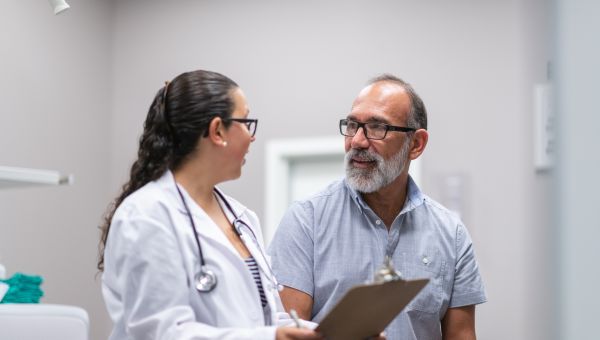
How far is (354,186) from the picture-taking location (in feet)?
6.16

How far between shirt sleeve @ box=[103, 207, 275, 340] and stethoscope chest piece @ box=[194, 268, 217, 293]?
2cm

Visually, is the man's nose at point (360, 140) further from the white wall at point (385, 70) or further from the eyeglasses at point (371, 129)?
the white wall at point (385, 70)

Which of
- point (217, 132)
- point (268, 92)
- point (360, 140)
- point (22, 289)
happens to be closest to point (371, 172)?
point (360, 140)

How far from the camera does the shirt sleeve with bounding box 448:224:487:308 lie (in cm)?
183

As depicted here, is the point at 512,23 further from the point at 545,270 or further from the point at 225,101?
the point at 545,270

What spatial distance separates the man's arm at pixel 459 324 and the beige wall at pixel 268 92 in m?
1.28

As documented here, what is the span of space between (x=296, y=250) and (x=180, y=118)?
675 mm

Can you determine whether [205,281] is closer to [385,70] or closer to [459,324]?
[459,324]

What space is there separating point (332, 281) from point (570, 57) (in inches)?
60.2

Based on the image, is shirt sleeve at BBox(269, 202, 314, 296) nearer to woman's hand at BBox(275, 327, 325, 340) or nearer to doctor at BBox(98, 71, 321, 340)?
doctor at BBox(98, 71, 321, 340)

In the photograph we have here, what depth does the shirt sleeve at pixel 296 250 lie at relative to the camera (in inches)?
69.6

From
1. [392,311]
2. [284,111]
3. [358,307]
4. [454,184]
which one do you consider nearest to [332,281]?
[392,311]


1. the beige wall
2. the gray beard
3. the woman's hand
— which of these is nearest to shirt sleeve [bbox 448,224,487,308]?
the gray beard

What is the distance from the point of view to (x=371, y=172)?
1876mm
